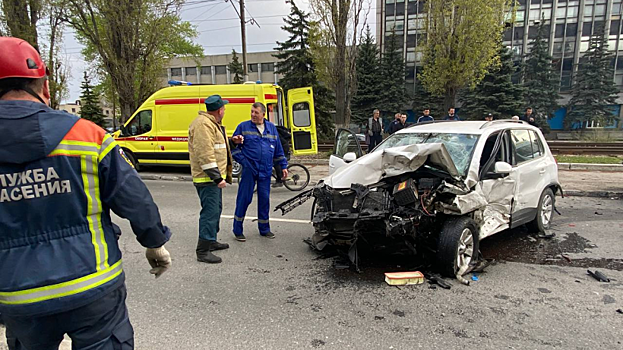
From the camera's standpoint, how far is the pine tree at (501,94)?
27703 mm

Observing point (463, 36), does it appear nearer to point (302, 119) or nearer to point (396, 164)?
point (302, 119)

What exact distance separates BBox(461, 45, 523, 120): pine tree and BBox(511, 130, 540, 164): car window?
24662 millimetres

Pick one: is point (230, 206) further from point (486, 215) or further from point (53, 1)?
point (53, 1)

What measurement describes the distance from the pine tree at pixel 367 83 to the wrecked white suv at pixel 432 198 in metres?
29.4

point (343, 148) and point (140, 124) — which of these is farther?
point (140, 124)

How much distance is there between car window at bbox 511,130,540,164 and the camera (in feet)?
16.6

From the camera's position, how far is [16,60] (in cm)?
149

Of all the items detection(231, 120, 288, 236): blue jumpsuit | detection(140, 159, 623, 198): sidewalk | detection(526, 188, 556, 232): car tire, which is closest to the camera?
detection(231, 120, 288, 236): blue jumpsuit

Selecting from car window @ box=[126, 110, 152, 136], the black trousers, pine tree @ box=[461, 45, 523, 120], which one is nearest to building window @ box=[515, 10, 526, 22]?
pine tree @ box=[461, 45, 523, 120]

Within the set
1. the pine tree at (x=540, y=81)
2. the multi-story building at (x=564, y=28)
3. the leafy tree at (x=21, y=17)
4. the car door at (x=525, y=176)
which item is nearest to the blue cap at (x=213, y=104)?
the car door at (x=525, y=176)

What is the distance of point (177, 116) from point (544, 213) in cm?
1010

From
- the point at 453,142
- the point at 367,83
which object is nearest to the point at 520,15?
the point at 367,83

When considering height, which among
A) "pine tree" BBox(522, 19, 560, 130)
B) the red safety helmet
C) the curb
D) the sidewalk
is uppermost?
"pine tree" BBox(522, 19, 560, 130)

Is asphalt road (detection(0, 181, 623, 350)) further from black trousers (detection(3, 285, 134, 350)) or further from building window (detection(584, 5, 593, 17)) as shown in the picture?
building window (detection(584, 5, 593, 17))
